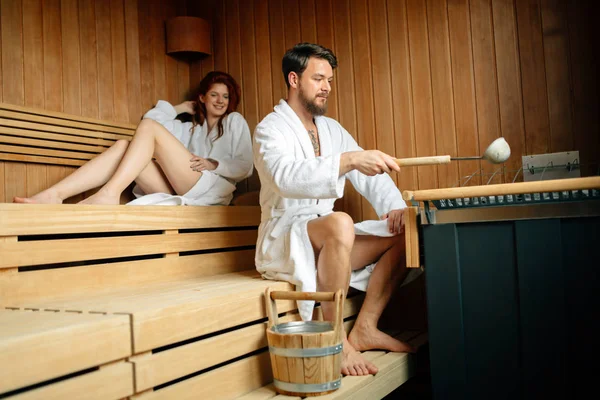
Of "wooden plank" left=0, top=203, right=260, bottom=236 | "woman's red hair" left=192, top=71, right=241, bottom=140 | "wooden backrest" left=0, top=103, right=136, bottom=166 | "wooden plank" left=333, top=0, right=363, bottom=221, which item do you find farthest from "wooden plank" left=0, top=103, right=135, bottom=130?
"wooden plank" left=333, top=0, right=363, bottom=221

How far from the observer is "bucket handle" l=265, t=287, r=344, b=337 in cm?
157

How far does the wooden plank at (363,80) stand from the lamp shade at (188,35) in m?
0.95

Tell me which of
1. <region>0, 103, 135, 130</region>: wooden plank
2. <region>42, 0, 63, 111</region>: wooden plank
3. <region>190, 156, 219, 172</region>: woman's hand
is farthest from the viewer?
<region>42, 0, 63, 111</region>: wooden plank

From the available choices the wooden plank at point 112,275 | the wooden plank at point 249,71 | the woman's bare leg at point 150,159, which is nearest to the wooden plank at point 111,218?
the wooden plank at point 112,275

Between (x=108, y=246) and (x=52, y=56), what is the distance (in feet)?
4.37

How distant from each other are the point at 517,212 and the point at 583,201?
18 centimetres

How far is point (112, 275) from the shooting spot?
6.27 ft

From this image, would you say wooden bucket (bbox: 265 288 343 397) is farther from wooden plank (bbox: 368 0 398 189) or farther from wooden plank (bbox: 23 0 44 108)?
wooden plank (bbox: 23 0 44 108)

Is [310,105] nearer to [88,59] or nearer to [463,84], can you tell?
[463,84]

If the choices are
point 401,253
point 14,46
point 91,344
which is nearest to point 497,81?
point 401,253

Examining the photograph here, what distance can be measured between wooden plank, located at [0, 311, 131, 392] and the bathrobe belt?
83cm

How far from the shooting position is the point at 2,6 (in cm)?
256

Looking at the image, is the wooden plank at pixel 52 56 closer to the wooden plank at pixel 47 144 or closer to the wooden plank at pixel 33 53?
the wooden plank at pixel 33 53

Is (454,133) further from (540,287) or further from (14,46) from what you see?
(14,46)
